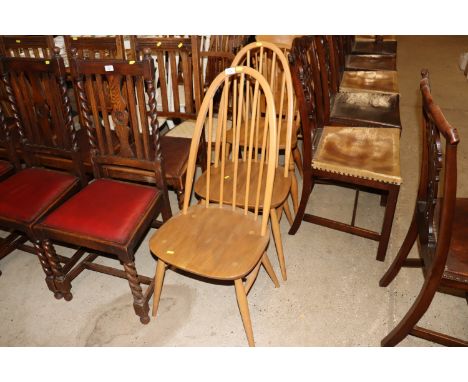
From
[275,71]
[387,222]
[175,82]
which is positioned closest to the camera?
[387,222]

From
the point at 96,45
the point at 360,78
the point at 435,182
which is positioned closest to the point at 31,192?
the point at 96,45

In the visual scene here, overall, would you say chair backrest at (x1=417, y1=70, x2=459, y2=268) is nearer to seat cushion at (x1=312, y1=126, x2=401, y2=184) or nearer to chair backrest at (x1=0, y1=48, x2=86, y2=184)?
seat cushion at (x1=312, y1=126, x2=401, y2=184)

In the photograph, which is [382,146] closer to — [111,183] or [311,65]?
[311,65]

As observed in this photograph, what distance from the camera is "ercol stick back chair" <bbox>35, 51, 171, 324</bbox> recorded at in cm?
145

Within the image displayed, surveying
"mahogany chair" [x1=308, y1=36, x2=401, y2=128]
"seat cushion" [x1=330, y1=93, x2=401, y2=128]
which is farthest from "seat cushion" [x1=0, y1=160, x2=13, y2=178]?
"seat cushion" [x1=330, y1=93, x2=401, y2=128]

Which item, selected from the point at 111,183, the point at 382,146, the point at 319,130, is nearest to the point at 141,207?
the point at 111,183

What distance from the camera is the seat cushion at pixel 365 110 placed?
6.72 ft

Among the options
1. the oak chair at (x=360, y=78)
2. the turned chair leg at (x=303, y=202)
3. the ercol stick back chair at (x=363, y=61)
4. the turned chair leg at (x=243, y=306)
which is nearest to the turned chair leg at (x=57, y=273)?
the turned chair leg at (x=243, y=306)

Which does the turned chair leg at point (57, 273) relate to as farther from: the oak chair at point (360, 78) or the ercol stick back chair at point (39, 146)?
the oak chair at point (360, 78)

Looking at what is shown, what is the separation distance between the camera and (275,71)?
187 cm

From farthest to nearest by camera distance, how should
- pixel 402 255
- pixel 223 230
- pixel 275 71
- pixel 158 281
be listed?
1. pixel 275 71
2. pixel 402 255
3. pixel 158 281
4. pixel 223 230

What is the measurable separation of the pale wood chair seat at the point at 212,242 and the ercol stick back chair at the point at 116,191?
17cm

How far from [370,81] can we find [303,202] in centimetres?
119

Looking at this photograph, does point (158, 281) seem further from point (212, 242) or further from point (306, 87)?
point (306, 87)
